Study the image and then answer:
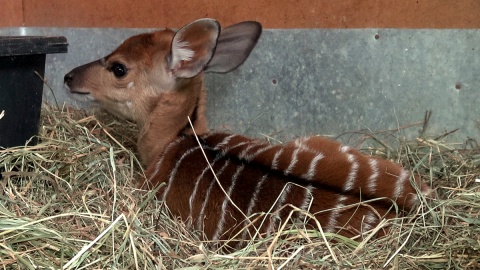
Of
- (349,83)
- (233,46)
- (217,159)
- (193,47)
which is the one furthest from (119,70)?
(349,83)

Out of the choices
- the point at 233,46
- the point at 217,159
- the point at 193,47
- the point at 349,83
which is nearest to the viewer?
the point at 217,159

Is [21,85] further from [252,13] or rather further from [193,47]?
[252,13]

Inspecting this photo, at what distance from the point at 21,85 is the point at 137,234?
1085 millimetres

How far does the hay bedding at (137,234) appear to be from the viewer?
2385 mm

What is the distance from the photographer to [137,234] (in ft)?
8.25

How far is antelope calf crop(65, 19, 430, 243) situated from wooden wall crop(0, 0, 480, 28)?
0.44 m

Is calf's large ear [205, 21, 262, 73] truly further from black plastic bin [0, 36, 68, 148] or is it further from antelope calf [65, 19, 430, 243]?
black plastic bin [0, 36, 68, 148]

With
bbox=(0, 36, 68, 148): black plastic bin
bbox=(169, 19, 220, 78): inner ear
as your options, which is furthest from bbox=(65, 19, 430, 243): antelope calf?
bbox=(0, 36, 68, 148): black plastic bin

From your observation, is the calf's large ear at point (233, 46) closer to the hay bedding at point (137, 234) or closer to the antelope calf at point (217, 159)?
the antelope calf at point (217, 159)

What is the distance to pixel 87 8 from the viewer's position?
14.6ft

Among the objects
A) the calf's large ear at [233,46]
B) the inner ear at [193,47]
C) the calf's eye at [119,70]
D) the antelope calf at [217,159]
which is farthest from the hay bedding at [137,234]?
the calf's large ear at [233,46]

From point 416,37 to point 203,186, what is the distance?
1.41 meters

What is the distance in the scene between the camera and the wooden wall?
11.5ft

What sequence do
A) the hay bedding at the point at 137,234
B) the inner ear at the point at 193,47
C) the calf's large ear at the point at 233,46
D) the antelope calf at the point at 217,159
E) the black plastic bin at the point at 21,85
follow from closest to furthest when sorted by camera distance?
the hay bedding at the point at 137,234 < the antelope calf at the point at 217,159 < the black plastic bin at the point at 21,85 < the inner ear at the point at 193,47 < the calf's large ear at the point at 233,46
